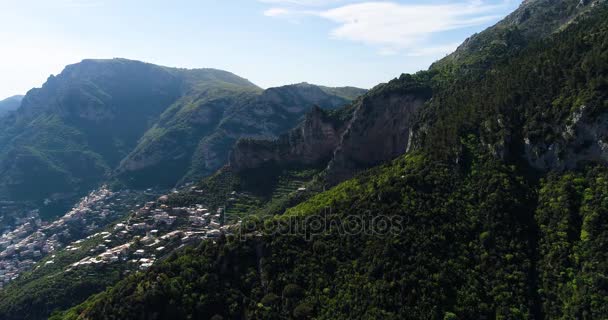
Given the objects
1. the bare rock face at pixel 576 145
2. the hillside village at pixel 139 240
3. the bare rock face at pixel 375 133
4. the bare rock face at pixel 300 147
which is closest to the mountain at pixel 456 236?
the bare rock face at pixel 576 145

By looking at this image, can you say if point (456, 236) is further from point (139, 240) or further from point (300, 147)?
point (300, 147)

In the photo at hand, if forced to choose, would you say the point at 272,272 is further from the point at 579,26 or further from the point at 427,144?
the point at 579,26

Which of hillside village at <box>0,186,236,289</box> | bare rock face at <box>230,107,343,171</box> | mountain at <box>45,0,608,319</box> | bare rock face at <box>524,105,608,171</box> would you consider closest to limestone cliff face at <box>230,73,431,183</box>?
bare rock face at <box>230,107,343,171</box>

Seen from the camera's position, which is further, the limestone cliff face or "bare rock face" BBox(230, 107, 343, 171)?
"bare rock face" BBox(230, 107, 343, 171)

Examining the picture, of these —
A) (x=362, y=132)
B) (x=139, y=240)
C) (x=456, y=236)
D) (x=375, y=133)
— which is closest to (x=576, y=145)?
(x=456, y=236)

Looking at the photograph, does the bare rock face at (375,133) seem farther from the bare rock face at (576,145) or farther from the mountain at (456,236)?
the bare rock face at (576,145)

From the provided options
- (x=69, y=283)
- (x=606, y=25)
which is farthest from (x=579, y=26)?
(x=69, y=283)

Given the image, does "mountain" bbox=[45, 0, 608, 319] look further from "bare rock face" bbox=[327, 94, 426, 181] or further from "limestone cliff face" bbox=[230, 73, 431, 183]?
"bare rock face" bbox=[327, 94, 426, 181]

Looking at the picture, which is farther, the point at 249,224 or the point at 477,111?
the point at 477,111

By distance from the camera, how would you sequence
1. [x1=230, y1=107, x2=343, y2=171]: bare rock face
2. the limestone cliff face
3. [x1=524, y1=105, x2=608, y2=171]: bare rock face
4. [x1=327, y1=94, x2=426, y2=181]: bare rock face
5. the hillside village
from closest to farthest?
[x1=524, y1=105, x2=608, y2=171]: bare rock face < the hillside village < the limestone cliff face < [x1=327, y1=94, x2=426, y2=181]: bare rock face < [x1=230, y1=107, x2=343, y2=171]: bare rock face
